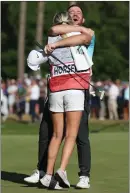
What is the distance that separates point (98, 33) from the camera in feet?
176

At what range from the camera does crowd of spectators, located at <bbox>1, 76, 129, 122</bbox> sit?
28297 millimetres

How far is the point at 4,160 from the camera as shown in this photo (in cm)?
1145

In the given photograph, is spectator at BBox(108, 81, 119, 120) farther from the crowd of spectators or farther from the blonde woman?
the blonde woman

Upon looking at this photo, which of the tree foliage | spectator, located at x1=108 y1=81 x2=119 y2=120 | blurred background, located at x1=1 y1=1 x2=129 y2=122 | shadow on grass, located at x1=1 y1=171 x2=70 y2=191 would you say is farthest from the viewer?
the tree foliage

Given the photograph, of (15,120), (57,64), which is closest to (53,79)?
(57,64)

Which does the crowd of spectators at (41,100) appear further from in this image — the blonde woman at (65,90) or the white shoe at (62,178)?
the white shoe at (62,178)

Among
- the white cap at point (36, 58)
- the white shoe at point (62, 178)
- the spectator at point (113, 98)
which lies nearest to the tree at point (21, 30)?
the spectator at point (113, 98)

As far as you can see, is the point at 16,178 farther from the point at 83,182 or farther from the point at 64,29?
the point at 64,29

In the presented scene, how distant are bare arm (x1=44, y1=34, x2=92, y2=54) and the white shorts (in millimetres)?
491

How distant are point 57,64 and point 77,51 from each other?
10.2 inches

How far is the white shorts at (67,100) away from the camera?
27.2 ft

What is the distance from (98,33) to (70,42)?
150 feet

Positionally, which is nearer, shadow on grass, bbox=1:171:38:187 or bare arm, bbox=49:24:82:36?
bare arm, bbox=49:24:82:36

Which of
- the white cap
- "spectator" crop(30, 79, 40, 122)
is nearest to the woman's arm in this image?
the white cap
